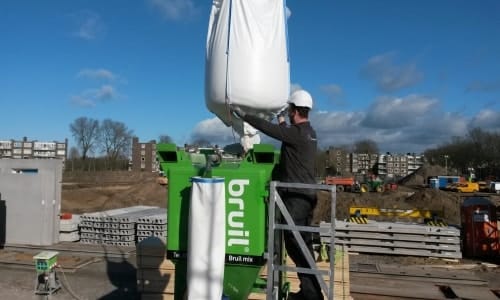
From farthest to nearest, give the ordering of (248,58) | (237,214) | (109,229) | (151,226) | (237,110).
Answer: (109,229) → (151,226) → (237,110) → (248,58) → (237,214)

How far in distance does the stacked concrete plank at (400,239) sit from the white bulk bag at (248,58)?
28.1ft

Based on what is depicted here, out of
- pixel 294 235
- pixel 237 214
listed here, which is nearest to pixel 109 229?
pixel 237 214

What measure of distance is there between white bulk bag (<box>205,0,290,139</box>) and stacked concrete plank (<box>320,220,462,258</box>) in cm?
855

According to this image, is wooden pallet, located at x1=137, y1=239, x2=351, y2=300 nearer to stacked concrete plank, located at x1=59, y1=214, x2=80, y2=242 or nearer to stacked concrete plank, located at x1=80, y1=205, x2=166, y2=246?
stacked concrete plank, located at x1=80, y1=205, x2=166, y2=246

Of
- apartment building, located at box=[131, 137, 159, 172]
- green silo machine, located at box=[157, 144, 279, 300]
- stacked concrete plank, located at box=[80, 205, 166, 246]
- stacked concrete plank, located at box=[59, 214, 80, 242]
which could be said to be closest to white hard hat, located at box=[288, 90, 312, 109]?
green silo machine, located at box=[157, 144, 279, 300]

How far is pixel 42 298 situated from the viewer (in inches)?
312

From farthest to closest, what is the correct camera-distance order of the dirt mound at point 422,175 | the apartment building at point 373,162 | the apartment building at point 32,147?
1. the apartment building at point 32,147
2. the apartment building at point 373,162
3. the dirt mound at point 422,175

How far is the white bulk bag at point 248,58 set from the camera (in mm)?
4727

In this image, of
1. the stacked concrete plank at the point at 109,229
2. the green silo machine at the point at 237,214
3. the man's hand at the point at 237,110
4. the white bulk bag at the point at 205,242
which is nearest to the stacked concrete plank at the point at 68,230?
the stacked concrete plank at the point at 109,229

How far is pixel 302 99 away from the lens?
463 cm

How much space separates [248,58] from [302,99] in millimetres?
721

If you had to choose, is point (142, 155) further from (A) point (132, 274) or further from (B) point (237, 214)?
(B) point (237, 214)

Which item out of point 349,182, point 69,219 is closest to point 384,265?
point 69,219

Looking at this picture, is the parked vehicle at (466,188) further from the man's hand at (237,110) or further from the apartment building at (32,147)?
the apartment building at (32,147)
